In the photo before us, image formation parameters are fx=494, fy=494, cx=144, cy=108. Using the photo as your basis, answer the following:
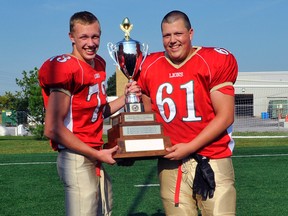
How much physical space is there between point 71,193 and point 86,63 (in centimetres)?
87

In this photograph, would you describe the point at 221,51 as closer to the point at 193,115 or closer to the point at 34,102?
the point at 193,115

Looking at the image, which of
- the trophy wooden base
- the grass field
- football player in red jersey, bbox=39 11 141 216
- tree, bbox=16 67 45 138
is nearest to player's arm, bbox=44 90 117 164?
football player in red jersey, bbox=39 11 141 216

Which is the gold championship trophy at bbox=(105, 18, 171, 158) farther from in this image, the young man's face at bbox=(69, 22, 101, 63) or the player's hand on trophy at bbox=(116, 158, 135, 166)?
the young man's face at bbox=(69, 22, 101, 63)

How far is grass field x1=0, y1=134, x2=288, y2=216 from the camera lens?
Result: 604 cm

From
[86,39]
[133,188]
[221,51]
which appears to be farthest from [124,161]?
[133,188]

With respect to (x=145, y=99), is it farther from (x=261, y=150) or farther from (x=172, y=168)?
(x=261, y=150)

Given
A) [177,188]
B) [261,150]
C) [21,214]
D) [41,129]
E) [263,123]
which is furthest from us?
[263,123]

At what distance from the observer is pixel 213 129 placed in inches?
126

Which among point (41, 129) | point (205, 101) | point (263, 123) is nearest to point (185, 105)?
point (205, 101)

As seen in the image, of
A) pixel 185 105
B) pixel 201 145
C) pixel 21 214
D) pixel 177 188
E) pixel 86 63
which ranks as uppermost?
pixel 86 63

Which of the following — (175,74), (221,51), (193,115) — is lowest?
(193,115)

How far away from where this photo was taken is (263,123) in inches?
870

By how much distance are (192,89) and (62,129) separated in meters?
0.89

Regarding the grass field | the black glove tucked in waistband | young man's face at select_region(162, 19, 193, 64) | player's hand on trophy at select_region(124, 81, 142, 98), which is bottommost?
the grass field
